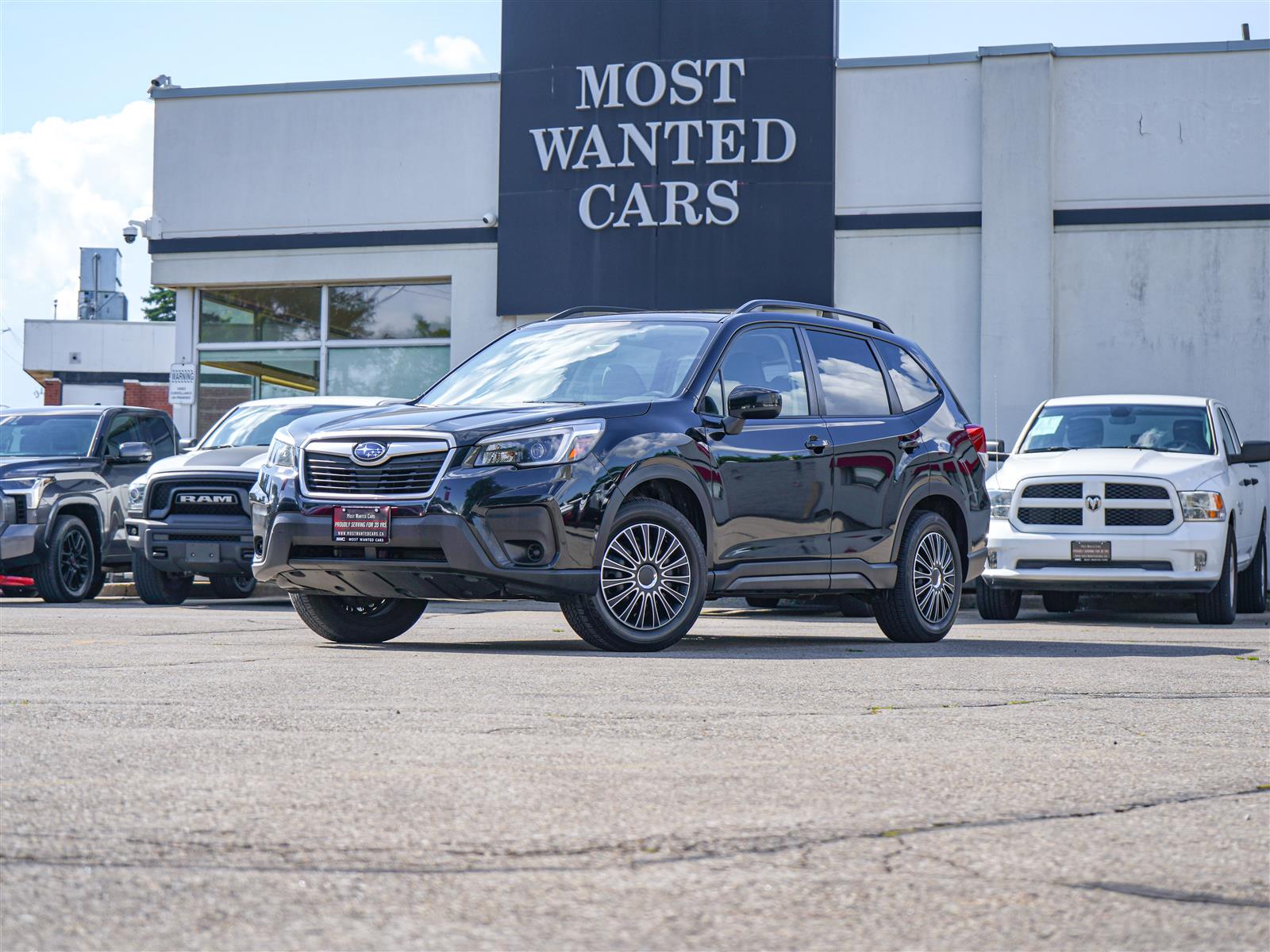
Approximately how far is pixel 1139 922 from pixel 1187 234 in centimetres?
1990

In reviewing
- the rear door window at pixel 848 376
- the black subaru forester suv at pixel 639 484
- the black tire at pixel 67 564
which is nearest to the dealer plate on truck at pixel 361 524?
the black subaru forester suv at pixel 639 484

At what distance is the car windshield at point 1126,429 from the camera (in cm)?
1408

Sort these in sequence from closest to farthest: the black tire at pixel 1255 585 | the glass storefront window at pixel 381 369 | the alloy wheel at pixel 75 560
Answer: the black tire at pixel 1255 585, the alloy wheel at pixel 75 560, the glass storefront window at pixel 381 369

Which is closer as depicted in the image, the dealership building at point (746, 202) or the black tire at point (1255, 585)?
the black tire at point (1255, 585)

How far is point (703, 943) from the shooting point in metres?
2.70

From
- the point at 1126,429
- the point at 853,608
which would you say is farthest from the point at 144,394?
the point at 1126,429

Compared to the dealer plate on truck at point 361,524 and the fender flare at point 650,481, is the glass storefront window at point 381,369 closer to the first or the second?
the fender flare at point 650,481

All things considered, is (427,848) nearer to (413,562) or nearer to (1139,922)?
(1139,922)

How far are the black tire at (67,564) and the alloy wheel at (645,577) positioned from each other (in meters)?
8.53

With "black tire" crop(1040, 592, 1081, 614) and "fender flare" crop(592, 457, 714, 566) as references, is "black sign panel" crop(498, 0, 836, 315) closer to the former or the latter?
"black tire" crop(1040, 592, 1081, 614)

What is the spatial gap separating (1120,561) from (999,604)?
4.06 ft

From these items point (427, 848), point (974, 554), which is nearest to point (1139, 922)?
point (427, 848)

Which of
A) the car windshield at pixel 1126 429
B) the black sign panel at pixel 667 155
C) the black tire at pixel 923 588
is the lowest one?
the black tire at pixel 923 588

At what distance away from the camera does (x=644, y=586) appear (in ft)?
27.5
